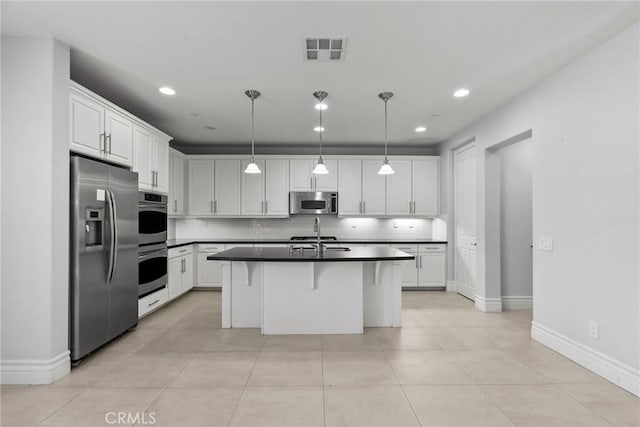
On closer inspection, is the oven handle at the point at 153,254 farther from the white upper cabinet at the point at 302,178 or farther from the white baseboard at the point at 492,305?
the white baseboard at the point at 492,305

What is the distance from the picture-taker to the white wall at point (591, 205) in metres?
2.52

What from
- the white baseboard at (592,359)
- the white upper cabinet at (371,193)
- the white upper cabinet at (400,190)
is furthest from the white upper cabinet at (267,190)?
the white baseboard at (592,359)

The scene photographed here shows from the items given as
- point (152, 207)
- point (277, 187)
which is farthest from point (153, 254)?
point (277, 187)

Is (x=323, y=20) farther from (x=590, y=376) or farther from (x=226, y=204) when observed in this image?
(x=226, y=204)

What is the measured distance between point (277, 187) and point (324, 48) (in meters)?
3.68

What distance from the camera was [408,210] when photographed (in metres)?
6.36

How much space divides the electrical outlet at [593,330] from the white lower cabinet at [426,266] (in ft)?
10.5

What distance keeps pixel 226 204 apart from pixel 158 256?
196cm

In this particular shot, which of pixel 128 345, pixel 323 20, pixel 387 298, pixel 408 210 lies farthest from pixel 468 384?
pixel 408 210

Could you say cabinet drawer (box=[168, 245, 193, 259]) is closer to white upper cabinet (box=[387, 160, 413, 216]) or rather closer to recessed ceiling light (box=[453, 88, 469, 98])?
white upper cabinet (box=[387, 160, 413, 216])

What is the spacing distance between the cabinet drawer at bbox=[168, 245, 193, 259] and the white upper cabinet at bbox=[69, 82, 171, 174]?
0.95 meters

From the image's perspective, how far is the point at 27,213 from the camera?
2611 mm

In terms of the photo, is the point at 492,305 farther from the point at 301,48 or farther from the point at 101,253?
the point at 101,253

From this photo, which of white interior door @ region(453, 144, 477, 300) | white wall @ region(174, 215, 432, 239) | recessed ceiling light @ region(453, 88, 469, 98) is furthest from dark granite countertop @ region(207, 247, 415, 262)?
white wall @ region(174, 215, 432, 239)
